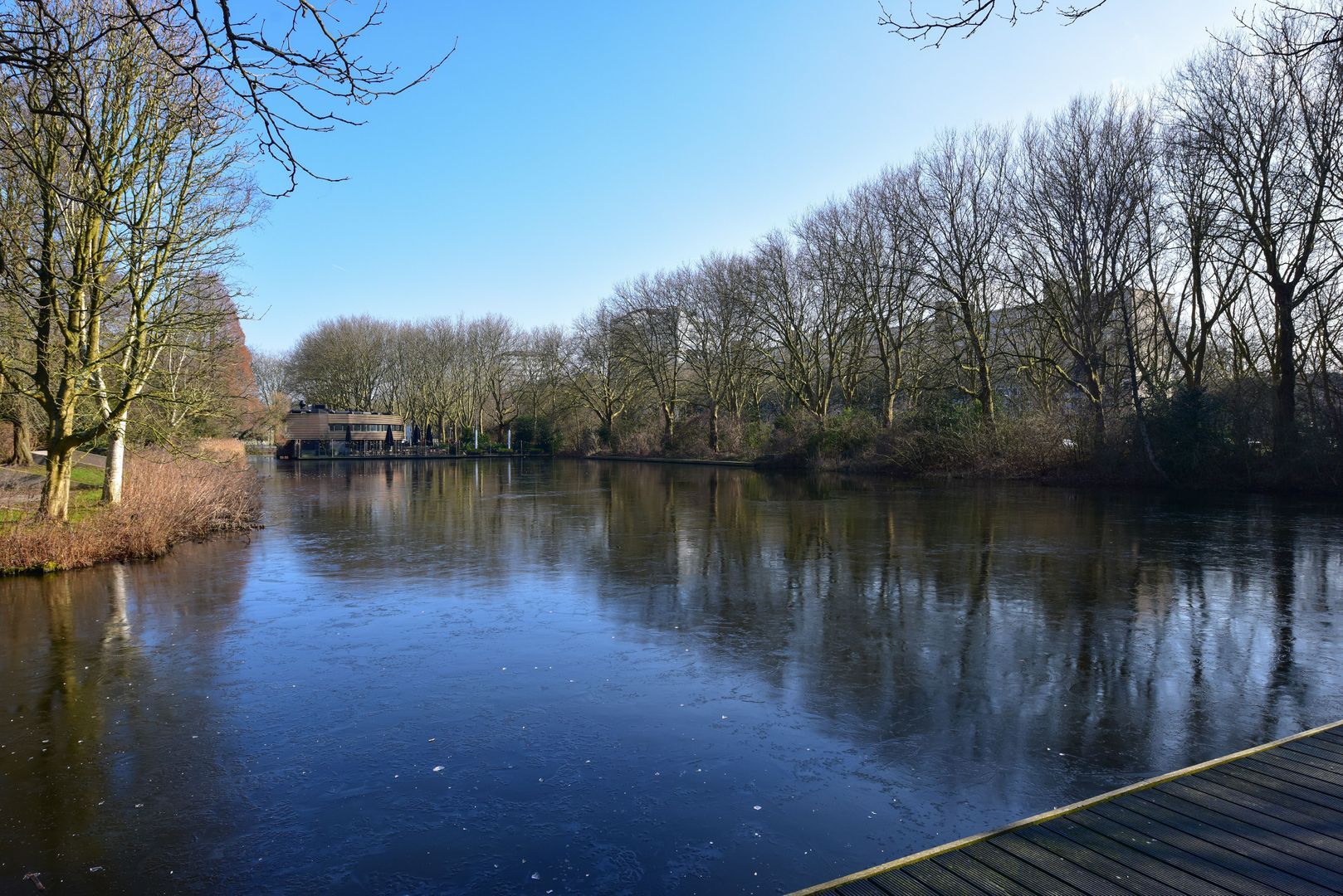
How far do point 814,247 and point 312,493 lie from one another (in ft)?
81.3

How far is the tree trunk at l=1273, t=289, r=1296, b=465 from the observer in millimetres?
21766

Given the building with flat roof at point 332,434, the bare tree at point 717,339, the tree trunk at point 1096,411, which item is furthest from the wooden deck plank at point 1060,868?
the building with flat roof at point 332,434

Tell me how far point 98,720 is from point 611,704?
3680mm

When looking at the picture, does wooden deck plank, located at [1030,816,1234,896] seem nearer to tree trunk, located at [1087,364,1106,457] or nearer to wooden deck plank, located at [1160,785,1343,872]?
wooden deck plank, located at [1160,785,1343,872]

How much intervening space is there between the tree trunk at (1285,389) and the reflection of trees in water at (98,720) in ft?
80.2

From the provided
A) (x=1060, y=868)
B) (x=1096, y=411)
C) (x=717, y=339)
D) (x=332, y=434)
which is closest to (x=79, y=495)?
(x=1060, y=868)

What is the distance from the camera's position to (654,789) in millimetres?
4727

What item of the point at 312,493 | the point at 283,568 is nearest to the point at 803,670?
the point at 283,568

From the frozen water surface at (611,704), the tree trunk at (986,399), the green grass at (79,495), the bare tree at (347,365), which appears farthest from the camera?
the bare tree at (347,365)

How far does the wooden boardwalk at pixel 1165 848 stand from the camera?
340cm

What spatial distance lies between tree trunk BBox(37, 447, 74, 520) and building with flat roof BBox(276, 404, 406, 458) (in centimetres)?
4666

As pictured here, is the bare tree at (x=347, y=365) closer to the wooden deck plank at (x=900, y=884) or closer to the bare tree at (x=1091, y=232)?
the bare tree at (x=1091, y=232)

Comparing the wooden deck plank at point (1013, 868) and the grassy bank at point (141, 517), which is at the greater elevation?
the grassy bank at point (141, 517)

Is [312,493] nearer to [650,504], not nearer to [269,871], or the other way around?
[650,504]
